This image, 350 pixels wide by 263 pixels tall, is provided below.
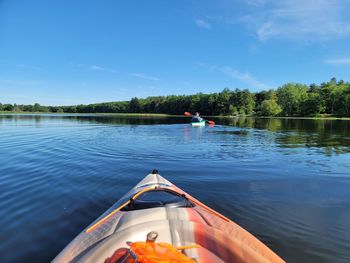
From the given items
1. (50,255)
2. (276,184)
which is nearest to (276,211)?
(276,184)

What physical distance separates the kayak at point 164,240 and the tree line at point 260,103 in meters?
104

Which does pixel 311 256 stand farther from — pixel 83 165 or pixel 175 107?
pixel 175 107

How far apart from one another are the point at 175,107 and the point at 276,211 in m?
153

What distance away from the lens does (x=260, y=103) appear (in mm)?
131375

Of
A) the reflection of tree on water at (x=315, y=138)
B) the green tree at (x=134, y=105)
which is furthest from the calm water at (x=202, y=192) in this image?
the green tree at (x=134, y=105)

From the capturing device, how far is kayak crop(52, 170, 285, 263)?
3.11 m

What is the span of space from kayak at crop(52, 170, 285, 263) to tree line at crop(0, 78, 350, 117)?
104 metres

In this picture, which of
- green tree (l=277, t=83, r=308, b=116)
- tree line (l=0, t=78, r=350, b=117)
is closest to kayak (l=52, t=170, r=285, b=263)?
tree line (l=0, t=78, r=350, b=117)

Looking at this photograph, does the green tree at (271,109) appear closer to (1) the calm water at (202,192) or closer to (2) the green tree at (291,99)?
(2) the green tree at (291,99)

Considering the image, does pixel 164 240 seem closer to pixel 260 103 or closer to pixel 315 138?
pixel 315 138

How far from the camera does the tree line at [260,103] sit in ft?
315

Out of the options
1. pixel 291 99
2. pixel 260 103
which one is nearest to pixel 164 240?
pixel 291 99

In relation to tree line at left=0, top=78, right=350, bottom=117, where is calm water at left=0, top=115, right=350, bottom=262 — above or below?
below

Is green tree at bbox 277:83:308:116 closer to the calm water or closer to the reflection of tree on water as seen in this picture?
the reflection of tree on water
